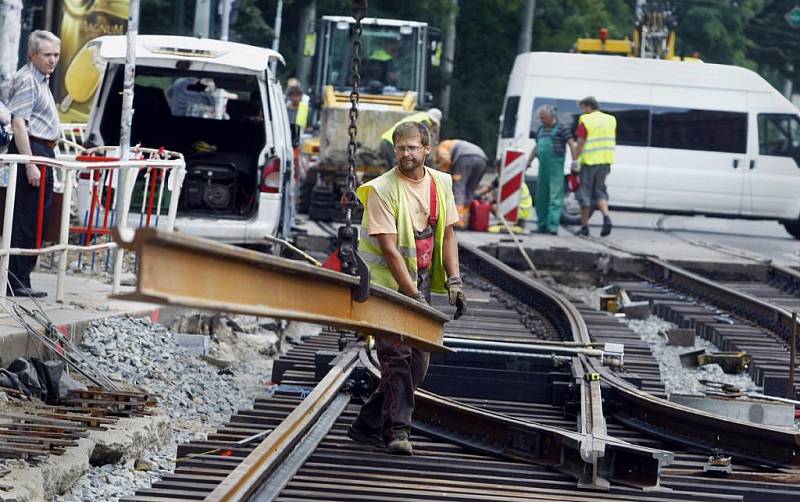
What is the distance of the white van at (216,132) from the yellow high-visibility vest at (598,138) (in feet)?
25.5

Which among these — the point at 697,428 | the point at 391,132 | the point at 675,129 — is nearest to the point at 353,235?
the point at 697,428

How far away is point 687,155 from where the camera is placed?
84.2ft

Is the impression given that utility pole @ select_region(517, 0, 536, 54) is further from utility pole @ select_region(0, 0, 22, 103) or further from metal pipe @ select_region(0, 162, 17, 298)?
metal pipe @ select_region(0, 162, 17, 298)

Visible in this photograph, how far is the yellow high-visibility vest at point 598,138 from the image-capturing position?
72.5ft

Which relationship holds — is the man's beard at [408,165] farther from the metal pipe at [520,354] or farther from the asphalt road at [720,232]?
the asphalt road at [720,232]

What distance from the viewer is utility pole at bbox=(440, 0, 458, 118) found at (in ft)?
158

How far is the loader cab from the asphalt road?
372cm

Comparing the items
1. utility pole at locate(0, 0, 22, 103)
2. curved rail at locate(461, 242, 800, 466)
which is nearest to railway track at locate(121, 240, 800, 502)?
curved rail at locate(461, 242, 800, 466)

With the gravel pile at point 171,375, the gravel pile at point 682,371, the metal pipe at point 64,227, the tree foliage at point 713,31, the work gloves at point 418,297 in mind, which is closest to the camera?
the work gloves at point 418,297

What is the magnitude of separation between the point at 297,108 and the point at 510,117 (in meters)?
3.74

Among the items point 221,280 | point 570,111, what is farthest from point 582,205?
point 221,280

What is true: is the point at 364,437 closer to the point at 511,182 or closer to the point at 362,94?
the point at 511,182

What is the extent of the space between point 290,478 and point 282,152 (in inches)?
309

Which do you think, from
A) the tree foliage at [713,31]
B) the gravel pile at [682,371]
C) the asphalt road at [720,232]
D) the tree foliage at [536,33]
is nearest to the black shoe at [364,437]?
the gravel pile at [682,371]
